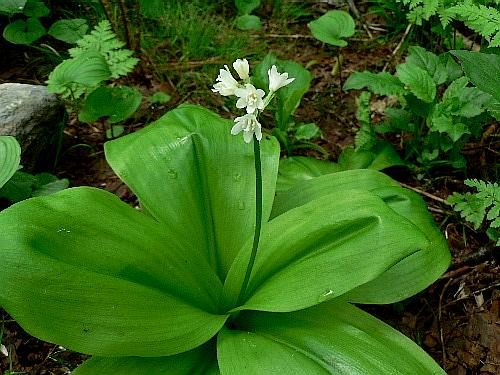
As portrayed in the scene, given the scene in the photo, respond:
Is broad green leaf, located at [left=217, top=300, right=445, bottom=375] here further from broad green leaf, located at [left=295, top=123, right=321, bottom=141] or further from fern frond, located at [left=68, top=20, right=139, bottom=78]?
fern frond, located at [left=68, top=20, right=139, bottom=78]

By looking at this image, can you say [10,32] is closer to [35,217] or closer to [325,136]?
[325,136]

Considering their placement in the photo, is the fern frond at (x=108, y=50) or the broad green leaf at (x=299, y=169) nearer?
the broad green leaf at (x=299, y=169)

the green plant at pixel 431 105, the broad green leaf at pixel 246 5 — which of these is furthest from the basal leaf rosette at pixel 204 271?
the broad green leaf at pixel 246 5

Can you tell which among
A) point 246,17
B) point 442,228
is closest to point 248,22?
point 246,17

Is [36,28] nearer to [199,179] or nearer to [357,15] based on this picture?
[199,179]

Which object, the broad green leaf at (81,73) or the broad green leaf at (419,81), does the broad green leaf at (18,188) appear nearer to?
the broad green leaf at (81,73)

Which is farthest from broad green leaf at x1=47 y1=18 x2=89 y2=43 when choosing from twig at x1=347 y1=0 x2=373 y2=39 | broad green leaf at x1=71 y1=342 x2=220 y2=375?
broad green leaf at x1=71 y1=342 x2=220 y2=375

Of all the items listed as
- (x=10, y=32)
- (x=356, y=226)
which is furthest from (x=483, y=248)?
(x=10, y=32)
